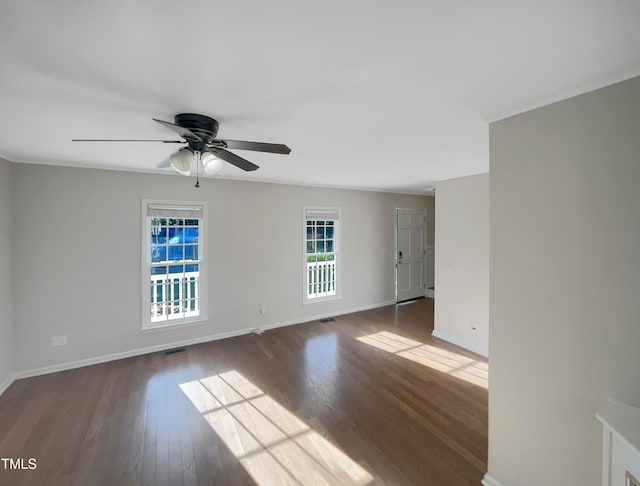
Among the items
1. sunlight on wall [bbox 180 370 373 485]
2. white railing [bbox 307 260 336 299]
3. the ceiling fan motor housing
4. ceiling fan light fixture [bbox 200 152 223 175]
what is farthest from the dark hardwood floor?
the ceiling fan motor housing

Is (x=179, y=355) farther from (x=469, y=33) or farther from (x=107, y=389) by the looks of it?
(x=469, y=33)

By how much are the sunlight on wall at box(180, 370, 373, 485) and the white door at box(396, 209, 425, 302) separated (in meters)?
4.17

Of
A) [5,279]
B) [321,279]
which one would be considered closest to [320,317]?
[321,279]

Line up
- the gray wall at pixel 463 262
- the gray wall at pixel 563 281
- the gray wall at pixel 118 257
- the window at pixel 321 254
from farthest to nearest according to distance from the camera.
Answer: the window at pixel 321 254
the gray wall at pixel 463 262
the gray wall at pixel 118 257
the gray wall at pixel 563 281

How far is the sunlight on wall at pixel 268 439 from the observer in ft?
6.09

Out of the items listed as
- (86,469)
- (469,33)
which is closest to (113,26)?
(469,33)

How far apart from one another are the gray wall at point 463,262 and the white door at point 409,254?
67.9 inches

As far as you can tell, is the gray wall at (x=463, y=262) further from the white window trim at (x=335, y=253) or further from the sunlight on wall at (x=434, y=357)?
the white window trim at (x=335, y=253)

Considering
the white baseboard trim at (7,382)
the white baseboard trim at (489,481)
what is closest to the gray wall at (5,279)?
the white baseboard trim at (7,382)

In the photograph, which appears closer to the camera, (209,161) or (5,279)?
(209,161)

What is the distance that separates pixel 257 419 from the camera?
2.40 meters

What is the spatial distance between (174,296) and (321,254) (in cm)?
251

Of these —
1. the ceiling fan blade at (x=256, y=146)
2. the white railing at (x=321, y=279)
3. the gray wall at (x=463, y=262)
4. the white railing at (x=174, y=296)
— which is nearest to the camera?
the ceiling fan blade at (x=256, y=146)

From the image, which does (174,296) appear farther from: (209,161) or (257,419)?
(209,161)
